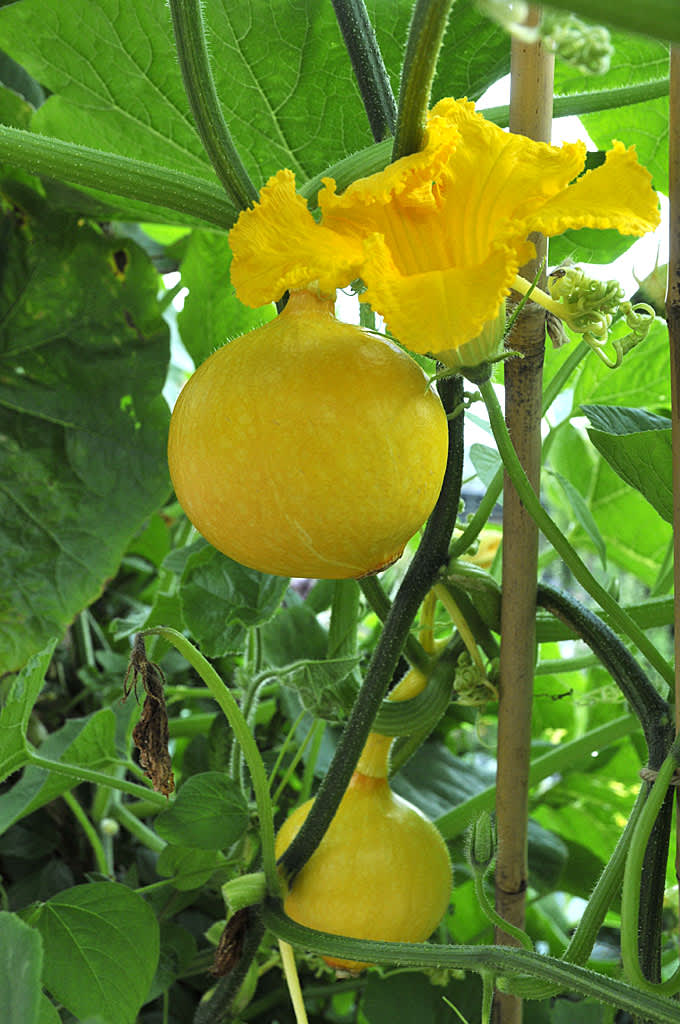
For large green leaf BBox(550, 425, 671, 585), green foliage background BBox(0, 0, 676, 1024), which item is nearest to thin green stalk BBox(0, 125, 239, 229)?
green foliage background BBox(0, 0, 676, 1024)

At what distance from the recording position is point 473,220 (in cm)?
34

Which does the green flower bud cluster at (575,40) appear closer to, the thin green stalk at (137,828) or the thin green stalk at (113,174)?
the thin green stalk at (113,174)

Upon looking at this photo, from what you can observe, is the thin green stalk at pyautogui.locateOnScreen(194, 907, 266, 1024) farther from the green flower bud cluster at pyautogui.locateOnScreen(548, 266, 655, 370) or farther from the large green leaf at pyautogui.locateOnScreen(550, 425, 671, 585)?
the large green leaf at pyautogui.locateOnScreen(550, 425, 671, 585)

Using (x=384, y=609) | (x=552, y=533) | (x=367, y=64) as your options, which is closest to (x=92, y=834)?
(x=384, y=609)

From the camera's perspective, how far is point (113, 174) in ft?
1.31

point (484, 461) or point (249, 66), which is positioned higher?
point (249, 66)

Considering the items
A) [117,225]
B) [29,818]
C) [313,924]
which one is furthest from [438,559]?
[117,225]

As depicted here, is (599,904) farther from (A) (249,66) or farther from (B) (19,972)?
(A) (249,66)

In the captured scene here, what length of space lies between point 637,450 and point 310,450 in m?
0.19

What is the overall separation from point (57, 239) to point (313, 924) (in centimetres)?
58

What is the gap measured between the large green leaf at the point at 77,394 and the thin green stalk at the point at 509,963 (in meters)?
0.41

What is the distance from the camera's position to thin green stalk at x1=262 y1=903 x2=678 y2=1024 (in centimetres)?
36

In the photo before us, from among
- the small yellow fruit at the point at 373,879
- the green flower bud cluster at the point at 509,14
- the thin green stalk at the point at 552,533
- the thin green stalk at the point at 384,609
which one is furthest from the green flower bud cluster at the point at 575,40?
the small yellow fruit at the point at 373,879

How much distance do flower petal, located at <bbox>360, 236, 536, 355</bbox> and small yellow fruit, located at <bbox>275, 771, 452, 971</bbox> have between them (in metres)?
0.29
